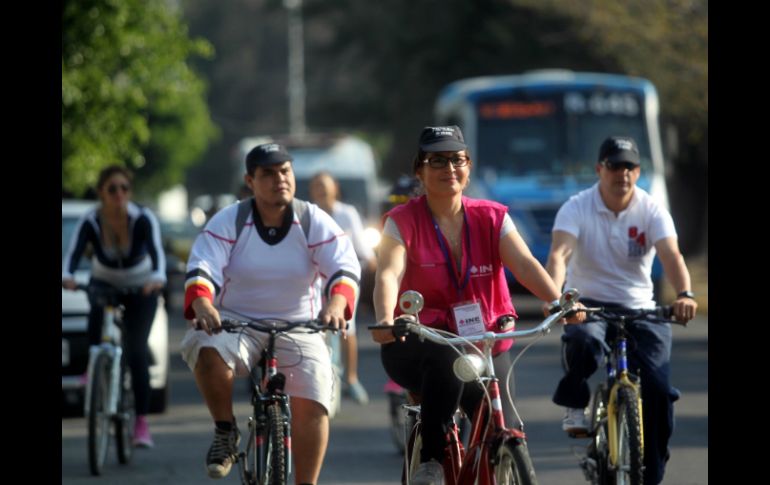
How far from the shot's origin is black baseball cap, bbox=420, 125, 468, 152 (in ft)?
22.7

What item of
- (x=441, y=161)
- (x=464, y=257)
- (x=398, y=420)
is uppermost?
(x=441, y=161)

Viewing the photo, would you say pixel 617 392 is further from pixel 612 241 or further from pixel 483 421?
pixel 483 421

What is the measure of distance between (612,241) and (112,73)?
15655 mm

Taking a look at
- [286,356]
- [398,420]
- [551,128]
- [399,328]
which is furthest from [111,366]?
[551,128]

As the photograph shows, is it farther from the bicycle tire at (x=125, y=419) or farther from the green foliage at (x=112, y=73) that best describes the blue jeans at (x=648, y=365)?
the green foliage at (x=112, y=73)

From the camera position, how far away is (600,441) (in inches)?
316

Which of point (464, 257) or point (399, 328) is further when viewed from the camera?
point (464, 257)

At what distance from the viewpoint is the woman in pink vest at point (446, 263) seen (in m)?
6.77

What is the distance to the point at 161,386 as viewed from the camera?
13.5m

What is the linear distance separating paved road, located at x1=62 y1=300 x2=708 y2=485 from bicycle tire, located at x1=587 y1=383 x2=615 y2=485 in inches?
17.8

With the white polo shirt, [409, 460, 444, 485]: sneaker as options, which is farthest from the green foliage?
[409, 460, 444, 485]: sneaker
